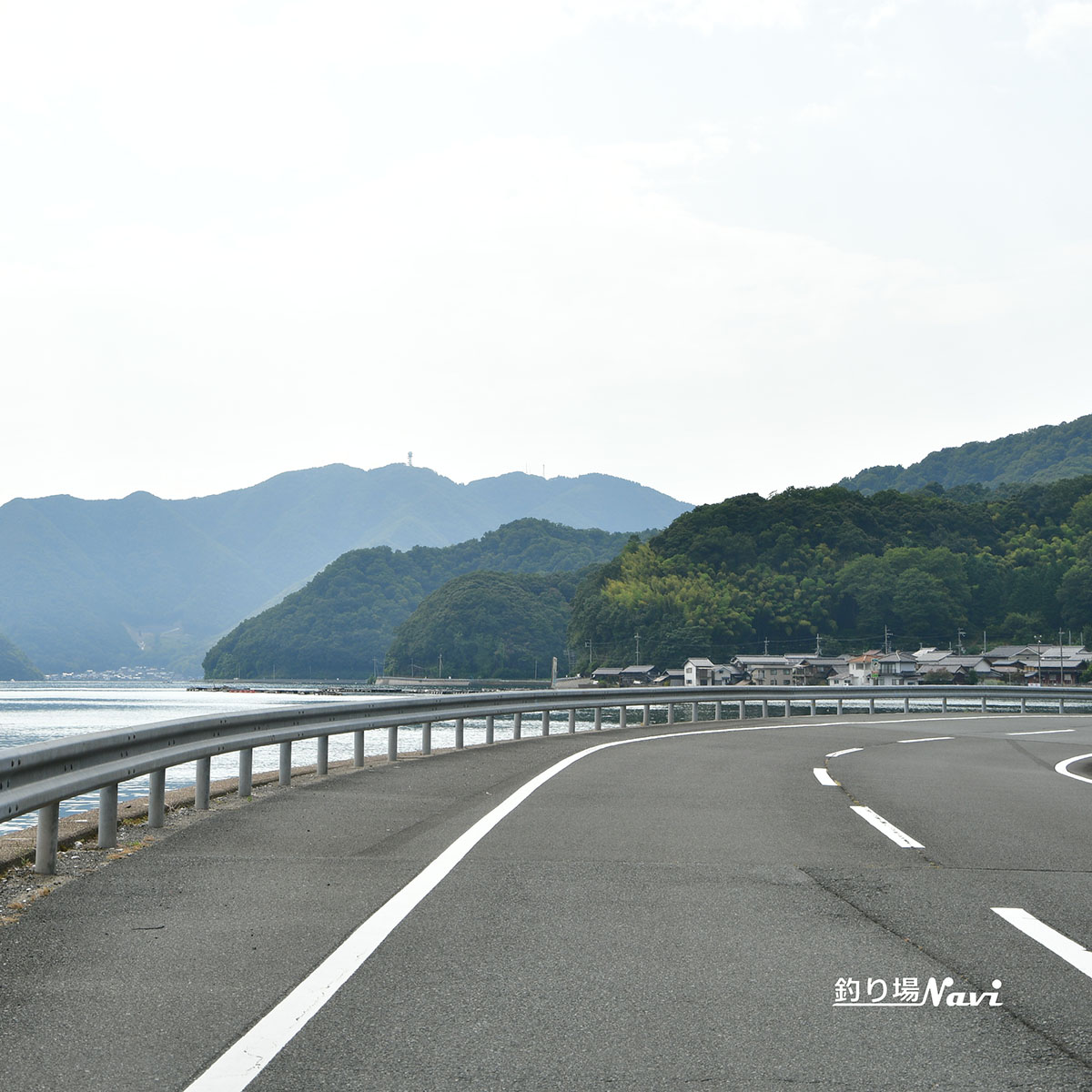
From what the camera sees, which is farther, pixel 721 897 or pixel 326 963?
pixel 721 897

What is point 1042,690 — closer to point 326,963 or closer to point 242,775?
point 242,775

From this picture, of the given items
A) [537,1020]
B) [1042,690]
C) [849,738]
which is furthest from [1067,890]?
[1042,690]

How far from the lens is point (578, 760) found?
1602cm

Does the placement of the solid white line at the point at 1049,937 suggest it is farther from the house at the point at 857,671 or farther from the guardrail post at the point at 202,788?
the house at the point at 857,671

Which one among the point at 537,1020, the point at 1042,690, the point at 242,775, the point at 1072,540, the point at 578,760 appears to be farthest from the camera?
the point at 1072,540

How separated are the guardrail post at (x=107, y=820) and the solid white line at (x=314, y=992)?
229cm

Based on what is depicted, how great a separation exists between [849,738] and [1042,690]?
1773cm

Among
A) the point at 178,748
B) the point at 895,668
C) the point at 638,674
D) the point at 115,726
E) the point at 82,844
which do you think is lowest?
the point at 115,726

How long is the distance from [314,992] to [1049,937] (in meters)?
3.34

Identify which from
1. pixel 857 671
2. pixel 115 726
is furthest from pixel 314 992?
pixel 857 671

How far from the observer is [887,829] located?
9.39 m

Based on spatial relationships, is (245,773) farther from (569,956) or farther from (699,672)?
(699,672)

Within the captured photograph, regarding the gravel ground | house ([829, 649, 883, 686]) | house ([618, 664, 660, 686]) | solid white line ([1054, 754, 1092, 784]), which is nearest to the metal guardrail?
the gravel ground

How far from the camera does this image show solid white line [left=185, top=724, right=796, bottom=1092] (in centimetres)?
370
